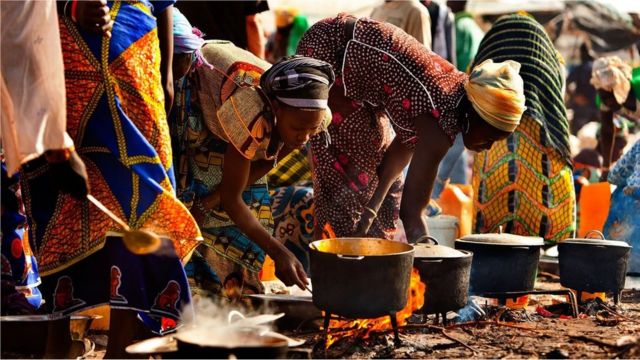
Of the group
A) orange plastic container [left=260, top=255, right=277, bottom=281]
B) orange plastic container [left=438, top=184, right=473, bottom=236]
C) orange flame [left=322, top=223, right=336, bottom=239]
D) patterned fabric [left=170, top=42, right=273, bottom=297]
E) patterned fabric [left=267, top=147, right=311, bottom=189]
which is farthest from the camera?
orange plastic container [left=438, top=184, right=473, bottom=236]

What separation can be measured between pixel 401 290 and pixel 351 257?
1.06ft

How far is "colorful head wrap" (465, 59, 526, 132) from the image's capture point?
5164mm

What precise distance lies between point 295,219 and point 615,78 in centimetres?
517

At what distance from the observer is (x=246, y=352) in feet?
10.5

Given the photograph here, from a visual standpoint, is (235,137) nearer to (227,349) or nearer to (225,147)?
(225,147)

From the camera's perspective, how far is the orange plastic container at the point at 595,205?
855cm

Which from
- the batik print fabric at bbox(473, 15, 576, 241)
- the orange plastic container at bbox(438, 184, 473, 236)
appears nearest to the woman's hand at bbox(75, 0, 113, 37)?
the batik print fabric at bbox(473, 15, 576, 241)

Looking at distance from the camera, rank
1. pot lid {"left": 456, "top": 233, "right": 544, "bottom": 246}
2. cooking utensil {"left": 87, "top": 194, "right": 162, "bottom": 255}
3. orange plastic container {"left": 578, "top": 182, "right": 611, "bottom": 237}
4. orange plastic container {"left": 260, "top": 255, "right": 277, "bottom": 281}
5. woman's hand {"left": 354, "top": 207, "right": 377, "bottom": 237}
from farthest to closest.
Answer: orange plastic container {"left": 578, "top": 182, "right": 611, "bottom": 237} < orange plastic container {"left": 260, "top": 255, "right": 277, "bottom": 281} < pot lid {"left": 456, "top": 233, "right": 544, "bottom": 246} < woman's hand {"left": 354, "top": 207, "right": 377, "bottom": 237} < cooking utensil {"left": 87, "top": 194, "right": 162, "bottom": 255}

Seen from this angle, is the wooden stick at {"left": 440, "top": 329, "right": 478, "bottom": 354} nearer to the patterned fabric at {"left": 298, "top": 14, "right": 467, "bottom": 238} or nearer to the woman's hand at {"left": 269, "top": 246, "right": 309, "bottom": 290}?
the woman's hand at {"left": 269, "top": 246, "right": 309, "bottom": 290}

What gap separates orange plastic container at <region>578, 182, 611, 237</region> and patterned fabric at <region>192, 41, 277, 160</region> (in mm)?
4798

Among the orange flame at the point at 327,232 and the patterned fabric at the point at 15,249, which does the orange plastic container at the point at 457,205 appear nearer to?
the orange flame at the point at 327,232

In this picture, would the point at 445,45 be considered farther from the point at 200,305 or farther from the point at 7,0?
the point at 7,0

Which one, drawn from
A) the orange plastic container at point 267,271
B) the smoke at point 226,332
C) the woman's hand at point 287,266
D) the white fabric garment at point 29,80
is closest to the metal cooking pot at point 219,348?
the smoke at point 226,332

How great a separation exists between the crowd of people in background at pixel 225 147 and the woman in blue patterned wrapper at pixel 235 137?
1cm
